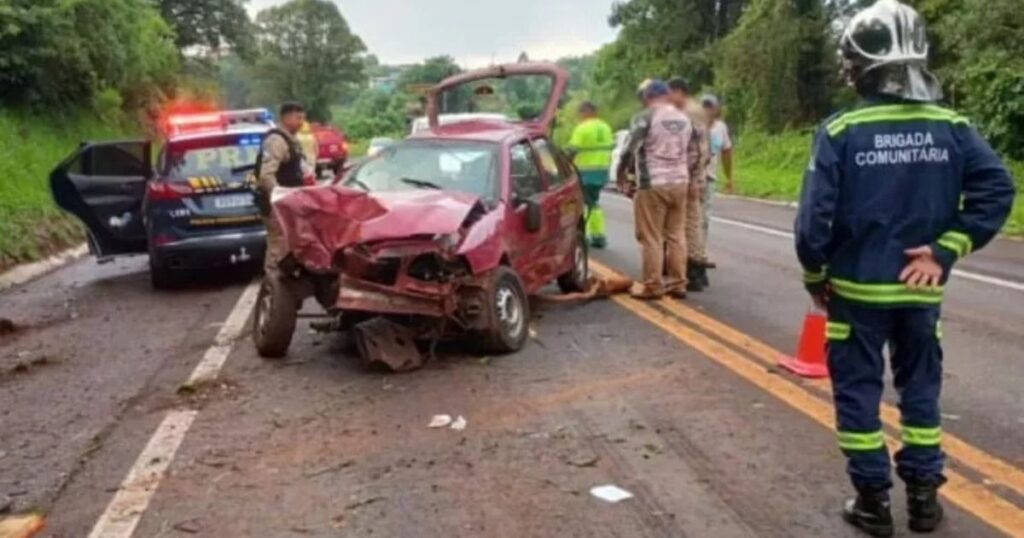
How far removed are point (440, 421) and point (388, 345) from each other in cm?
138

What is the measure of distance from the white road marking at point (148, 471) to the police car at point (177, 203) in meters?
3.88

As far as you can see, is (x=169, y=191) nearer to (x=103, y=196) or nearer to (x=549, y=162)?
(x=103, y=196)

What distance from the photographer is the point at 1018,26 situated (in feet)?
71.6

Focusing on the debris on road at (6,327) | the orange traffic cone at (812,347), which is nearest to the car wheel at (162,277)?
the debris on road at (6,327)

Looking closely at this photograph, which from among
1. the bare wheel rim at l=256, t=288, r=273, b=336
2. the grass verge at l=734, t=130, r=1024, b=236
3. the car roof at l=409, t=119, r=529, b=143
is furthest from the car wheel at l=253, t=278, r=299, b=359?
the grass verge at l=734, t=130, r=1024, b=236

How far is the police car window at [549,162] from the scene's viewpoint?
980 cm

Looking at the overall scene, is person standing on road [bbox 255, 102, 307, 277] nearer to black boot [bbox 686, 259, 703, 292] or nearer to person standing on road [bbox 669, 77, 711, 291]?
person standing on road [bbox 669, 77, 711, 291]

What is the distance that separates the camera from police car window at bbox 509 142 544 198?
29.7 ft

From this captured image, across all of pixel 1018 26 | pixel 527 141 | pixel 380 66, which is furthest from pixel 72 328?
pixel 380 66

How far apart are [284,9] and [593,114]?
88.0m

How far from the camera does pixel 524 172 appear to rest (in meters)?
9.32

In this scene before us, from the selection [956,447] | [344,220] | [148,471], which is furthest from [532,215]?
[956,447]

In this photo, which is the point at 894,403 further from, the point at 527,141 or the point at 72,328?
the point at 72,328

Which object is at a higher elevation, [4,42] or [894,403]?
[4,42]
